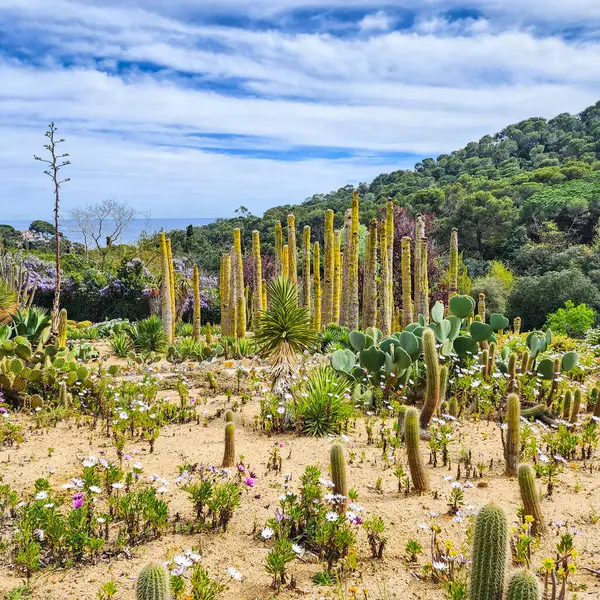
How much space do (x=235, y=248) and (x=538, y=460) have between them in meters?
9.46

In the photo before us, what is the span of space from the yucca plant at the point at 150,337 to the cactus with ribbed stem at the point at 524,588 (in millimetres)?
10799

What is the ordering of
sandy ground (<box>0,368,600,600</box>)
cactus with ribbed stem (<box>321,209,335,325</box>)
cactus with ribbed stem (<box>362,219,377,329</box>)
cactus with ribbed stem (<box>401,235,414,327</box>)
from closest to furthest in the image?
sandy ground (<box>0,368,600,600</box>)
cactus with ribbed stem (<box>362,219,377,329</box>)
cactus with ribbed stem (<box>401,235,414,327</box>)
cactus with ribbed stem (<box>321,209,335,325</box>)

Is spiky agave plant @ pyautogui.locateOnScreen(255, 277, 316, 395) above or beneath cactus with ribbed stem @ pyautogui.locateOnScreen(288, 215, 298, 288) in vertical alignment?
beneath

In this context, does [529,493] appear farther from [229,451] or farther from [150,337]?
[150,337]

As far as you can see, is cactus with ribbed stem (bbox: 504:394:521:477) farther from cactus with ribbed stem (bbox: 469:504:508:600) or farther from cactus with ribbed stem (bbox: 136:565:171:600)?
cactus with ribbed stem (bbox: 136:565:171:600)

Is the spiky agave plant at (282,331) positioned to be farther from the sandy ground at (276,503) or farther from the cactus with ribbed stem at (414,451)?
the cactus with ribbed stem at (414,451)

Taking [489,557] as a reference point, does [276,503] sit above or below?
below

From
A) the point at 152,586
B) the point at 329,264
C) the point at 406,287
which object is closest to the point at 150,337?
the point at 329,264

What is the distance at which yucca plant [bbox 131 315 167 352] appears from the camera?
12.4 m

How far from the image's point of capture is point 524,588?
2289 millimetres

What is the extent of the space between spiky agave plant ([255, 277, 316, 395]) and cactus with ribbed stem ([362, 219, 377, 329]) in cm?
602

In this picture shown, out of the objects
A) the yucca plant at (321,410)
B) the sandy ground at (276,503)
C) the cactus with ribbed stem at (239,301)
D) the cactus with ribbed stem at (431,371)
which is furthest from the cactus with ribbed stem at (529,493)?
the cactus with ribbed stem at (239,301)

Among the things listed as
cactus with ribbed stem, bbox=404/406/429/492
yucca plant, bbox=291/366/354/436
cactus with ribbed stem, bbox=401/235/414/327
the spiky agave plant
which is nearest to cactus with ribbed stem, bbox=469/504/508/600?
cactus with ribbed stem, bbox=404/406/429/492

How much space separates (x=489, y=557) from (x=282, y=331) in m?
4.17
